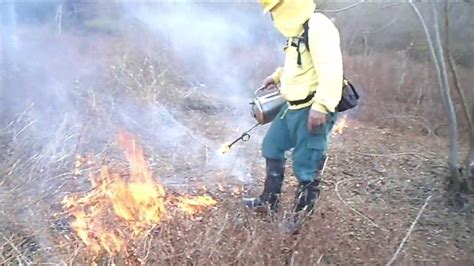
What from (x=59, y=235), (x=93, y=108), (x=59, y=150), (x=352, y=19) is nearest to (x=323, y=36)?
(x=59, y=235)

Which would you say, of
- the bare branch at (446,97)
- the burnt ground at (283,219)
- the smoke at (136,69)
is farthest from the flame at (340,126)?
the bare branch at (446,97)

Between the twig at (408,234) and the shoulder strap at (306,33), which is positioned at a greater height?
the shoulder strap at (306,33)

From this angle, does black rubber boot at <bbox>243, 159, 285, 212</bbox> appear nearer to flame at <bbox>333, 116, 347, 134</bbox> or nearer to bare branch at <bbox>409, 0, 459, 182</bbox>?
bare branch at <bbox>409, 0, 459, 182</bbox>

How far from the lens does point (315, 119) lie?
3312mm

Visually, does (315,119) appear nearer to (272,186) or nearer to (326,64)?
(326,64)

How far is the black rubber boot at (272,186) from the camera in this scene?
385cm

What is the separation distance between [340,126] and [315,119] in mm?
3292

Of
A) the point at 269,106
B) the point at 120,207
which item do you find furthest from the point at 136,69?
the point at 120,207

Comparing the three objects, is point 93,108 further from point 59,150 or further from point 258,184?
point 258,184

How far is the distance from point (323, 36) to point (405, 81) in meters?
5.16

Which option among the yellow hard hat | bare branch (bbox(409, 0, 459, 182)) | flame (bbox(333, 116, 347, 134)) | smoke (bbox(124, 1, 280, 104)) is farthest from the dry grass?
smoke (bbox(124, 1, 280, 104))

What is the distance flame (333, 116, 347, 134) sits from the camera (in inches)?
248

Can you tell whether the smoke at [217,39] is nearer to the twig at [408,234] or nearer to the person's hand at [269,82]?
the person's hand at [269,82]

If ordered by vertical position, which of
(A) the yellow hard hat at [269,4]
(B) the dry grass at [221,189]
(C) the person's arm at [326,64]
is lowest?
(B) the dry grass at [221,189]
